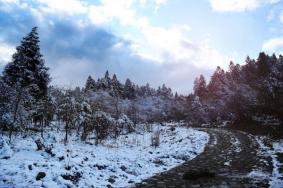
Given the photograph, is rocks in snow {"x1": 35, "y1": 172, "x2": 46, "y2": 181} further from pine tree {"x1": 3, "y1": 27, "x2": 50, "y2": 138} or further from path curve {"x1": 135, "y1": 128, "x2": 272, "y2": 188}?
pine tree {"x1": 3, "y1": 27, "x2": 50, "y2": 138}

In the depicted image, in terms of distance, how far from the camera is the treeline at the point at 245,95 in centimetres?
5019

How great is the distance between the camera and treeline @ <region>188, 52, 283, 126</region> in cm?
5019

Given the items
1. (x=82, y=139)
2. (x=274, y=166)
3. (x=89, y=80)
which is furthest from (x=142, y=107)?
(x=274, y=166)

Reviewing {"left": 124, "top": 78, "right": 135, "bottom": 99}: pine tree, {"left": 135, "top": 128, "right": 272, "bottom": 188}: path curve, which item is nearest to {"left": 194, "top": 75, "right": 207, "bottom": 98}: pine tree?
{"left": 124, "top": 78, "right": 135, "bottom": 99}: pine tree

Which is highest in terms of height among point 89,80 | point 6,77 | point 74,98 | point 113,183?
point 89,80

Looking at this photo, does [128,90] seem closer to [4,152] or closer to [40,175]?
[4,152]

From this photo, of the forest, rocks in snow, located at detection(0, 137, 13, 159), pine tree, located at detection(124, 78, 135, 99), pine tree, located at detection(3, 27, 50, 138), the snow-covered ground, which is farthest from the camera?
pine tree, located at detection(124, 78, 135, 99)

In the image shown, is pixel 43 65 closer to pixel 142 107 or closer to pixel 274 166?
pixel 274 166

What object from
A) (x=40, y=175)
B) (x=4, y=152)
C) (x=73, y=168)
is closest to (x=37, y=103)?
(x=4, y=152)

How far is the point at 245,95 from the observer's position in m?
59.9

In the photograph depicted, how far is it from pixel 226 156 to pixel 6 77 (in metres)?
18.1

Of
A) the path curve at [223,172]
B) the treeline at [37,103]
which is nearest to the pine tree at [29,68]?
the treeline at [37,103]

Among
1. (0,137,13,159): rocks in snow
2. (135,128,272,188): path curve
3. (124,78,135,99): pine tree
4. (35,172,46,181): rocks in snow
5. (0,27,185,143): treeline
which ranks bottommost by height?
(135,128,272,188): path curve

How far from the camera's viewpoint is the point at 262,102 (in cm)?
5481
